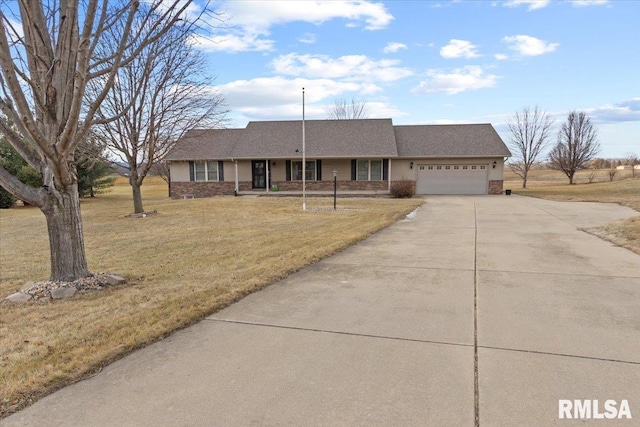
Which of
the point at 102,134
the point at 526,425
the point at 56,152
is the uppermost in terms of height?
the point at 102,134

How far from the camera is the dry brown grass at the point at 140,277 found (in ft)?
10.9

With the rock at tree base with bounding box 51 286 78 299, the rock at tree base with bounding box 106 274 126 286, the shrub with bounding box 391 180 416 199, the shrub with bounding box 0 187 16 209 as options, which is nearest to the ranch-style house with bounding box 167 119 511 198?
the shrub with bounding box 391 180 416 199

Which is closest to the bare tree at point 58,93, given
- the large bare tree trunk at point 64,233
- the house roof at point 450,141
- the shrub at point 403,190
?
the large bare tree trunk at point 64,233

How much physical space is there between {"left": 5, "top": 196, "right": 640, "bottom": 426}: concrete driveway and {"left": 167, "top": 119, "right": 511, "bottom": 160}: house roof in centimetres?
1971

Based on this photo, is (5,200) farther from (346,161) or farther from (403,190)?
(403,190)

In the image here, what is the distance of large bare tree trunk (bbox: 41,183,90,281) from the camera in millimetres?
5422

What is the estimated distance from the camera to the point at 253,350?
3.45 m

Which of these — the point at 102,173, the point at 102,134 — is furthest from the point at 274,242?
the point at 102,173

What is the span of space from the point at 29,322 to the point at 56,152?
2015 mm

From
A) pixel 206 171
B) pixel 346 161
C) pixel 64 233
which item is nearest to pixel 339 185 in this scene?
pixel 346 161

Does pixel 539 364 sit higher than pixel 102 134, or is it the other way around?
pixel 102 134

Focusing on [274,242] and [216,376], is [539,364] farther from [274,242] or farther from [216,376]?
[274,242]

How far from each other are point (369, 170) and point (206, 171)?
1067 centimetres

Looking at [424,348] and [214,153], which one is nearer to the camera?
[424,348]
